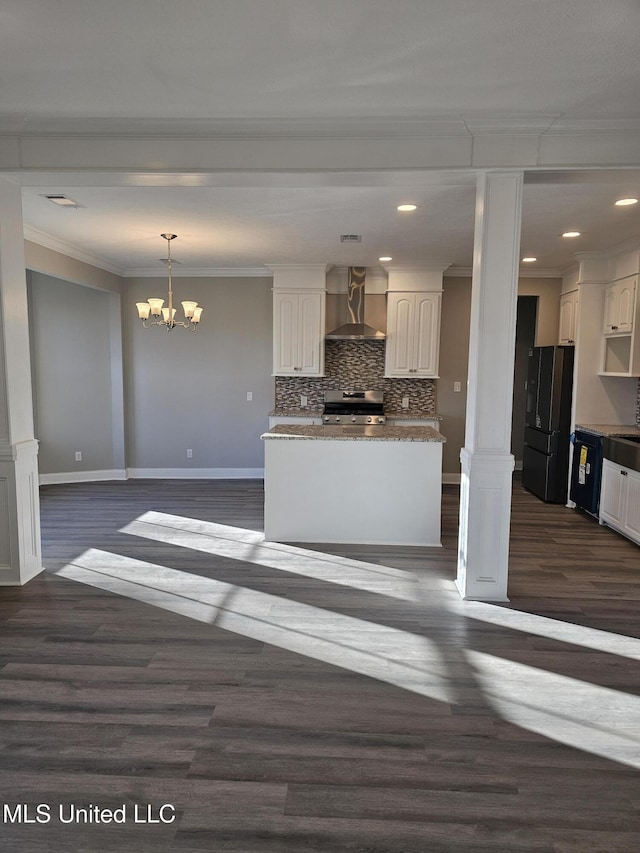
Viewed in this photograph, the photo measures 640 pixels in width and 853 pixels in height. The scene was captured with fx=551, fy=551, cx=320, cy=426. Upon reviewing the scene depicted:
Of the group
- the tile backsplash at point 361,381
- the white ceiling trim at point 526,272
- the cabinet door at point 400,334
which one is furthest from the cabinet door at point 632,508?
the white ceiling trim at point 526,272

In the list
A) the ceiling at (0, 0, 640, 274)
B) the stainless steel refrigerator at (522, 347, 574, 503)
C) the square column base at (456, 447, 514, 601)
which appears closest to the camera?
the ceiling at (0, 0, 640, 274)

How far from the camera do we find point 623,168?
310 centimetres

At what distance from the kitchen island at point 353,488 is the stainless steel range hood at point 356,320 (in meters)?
2.34

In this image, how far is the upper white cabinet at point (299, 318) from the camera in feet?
21.8

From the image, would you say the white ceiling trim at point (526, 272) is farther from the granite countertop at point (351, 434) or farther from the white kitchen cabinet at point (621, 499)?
the granite countertop at point (351, 434)

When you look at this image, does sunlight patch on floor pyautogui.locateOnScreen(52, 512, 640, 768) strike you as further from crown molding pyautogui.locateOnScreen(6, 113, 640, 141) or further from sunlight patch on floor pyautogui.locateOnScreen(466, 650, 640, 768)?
crown molding pyautogui.locateOnScreen(6, 113, 640, 141)

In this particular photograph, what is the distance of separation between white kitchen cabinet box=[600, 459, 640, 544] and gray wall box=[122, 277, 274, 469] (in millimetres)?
3986

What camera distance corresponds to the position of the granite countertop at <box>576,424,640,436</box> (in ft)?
17.2

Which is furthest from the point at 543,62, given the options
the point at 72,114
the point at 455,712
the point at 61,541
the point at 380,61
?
the point at 61,541

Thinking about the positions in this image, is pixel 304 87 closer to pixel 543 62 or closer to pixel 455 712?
pixel 543 62

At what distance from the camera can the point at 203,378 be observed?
7160 mm

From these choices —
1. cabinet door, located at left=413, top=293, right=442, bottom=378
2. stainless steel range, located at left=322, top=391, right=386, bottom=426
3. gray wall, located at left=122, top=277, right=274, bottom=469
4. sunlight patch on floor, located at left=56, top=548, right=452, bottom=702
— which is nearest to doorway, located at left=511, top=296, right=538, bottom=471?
cabinet door, located at left=413, top=293, right=442, bottom=378

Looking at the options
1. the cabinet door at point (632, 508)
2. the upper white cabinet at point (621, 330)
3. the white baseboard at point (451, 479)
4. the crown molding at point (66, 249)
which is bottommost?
the white baseboard at point (451, 479)

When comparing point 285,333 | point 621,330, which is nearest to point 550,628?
point 621,330
